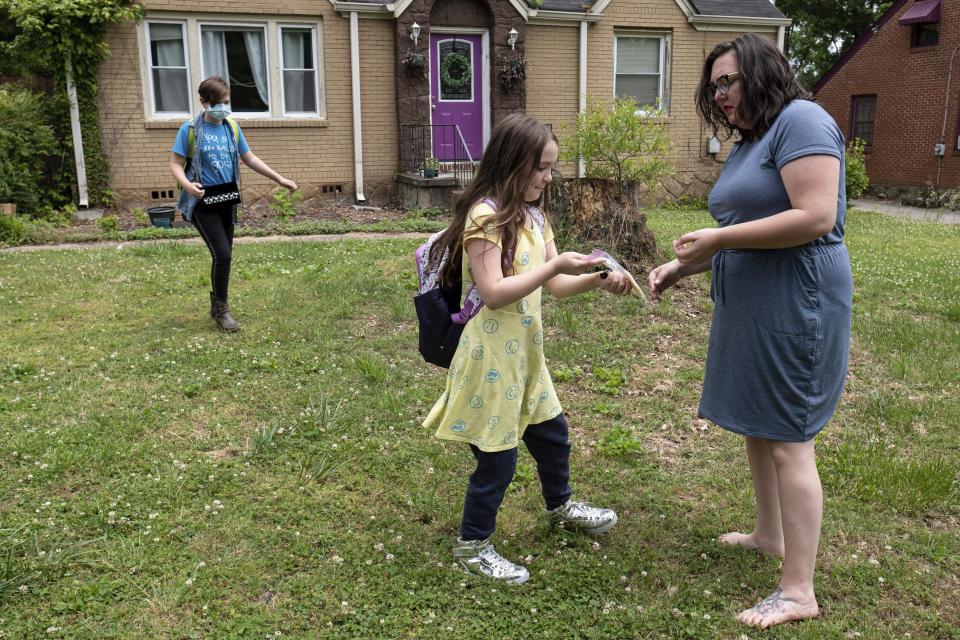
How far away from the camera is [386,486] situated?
12.6 feet

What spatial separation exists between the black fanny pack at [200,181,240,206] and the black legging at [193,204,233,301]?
0.22 feet

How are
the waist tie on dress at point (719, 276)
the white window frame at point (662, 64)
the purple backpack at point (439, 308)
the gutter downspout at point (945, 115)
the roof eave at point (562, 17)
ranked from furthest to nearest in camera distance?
1. the gutter downspout at point (945, 115)
2. the white window frame at point (662, 64)
3. the roof eave at point (562, 17)
4. the purple backpack at point (439, 308)
5. the waist tie on dress at point (719, 276)

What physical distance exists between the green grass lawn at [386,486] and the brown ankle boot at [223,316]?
0.17 metres

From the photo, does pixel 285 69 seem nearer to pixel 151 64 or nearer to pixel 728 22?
pixel 151 64

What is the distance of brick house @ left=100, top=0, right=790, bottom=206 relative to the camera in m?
13.5

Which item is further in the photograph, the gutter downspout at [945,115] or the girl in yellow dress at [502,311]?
the gutter downspout at [945,115]

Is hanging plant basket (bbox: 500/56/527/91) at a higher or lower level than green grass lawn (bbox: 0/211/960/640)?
higher

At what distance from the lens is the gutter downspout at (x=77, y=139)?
1283 cm

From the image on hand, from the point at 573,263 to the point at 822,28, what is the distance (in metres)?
36.9

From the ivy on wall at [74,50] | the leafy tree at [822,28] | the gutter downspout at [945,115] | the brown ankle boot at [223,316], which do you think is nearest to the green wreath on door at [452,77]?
the ivy on wall at [74,50]

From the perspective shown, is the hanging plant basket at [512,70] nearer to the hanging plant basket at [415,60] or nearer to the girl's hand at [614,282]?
the hanging plant basket at [415,60]

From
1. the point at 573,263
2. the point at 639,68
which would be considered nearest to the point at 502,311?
the point at 573,263

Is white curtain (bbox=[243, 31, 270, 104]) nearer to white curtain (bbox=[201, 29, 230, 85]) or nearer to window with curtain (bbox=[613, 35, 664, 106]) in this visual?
white curtain (bbox=[201, 29, 230, 85])

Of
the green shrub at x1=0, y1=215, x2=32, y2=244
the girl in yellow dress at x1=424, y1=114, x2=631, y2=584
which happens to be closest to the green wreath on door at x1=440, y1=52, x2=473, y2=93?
the green shrub at x1=0, y1=215, x2=32, y2=244
